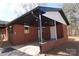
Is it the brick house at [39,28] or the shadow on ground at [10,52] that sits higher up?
the brick house at [39,28]

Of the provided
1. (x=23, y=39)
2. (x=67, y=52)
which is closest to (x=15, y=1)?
(x=23, y=39)

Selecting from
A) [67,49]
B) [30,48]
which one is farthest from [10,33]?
[67,49]

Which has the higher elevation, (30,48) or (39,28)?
(39,28)

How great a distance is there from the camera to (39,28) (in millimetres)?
3482

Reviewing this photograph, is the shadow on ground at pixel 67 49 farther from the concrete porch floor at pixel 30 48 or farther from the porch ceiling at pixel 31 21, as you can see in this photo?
the porch ceiling at pixel 31 21

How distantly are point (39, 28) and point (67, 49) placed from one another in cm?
60

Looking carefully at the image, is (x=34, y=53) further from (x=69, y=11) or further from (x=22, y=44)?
(x=69, y=11)

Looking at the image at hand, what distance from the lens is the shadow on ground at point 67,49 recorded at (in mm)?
3416

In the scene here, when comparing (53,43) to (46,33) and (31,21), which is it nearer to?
(46,33)

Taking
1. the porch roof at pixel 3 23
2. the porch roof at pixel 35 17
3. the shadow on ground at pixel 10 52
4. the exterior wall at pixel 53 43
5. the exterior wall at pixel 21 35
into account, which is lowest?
the shadow on ground at pixel 10 52

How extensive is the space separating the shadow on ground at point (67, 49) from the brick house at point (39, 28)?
7 cm

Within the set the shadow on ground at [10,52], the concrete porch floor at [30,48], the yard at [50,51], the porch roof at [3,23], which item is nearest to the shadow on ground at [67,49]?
the yard at [50,51]

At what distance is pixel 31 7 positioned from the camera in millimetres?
3473

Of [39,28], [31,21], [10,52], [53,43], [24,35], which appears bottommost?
[10,52]
